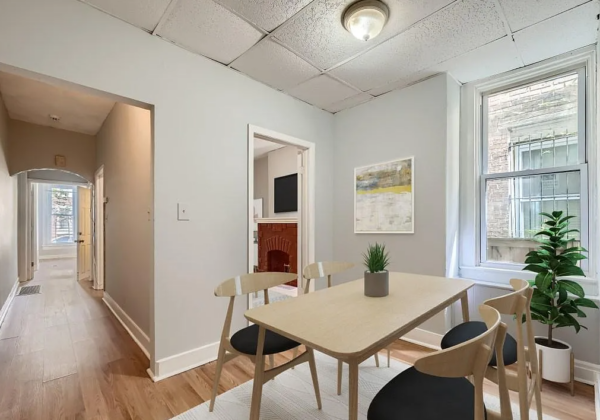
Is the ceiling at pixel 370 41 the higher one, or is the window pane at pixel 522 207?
the ceiling at pixel 370 41

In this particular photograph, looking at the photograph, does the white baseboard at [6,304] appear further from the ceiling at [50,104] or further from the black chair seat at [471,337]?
the black chair seat at [471,337]

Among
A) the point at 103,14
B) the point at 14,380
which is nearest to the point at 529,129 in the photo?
the point at 103,14

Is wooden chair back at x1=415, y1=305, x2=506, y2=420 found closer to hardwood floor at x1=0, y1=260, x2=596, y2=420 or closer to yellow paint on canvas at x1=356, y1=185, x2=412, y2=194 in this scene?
hardwood floor at x1=0, y1=260, x2=596, y2=420

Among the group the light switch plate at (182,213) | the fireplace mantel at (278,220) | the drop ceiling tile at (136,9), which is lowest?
the fireplace mantel at (278,220)

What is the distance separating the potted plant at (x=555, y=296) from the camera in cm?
193

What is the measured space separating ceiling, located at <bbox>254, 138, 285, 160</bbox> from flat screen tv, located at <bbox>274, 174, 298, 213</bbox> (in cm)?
62

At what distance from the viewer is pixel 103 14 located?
189cm

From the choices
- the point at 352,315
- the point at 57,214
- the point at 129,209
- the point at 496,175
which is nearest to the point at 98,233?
the point at 129,209

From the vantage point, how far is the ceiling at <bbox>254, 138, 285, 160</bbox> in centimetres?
517

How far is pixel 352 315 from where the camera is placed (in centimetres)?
123

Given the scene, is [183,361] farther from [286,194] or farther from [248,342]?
[286,194]

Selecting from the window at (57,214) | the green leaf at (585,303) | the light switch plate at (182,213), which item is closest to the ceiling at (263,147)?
the light switch plate at (182,213)

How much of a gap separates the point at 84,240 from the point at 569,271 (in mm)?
7605

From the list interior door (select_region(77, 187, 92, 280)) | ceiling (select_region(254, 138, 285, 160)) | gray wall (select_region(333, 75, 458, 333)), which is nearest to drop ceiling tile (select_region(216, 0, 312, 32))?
gray wall (select_region(333, 75, 458, 333))
